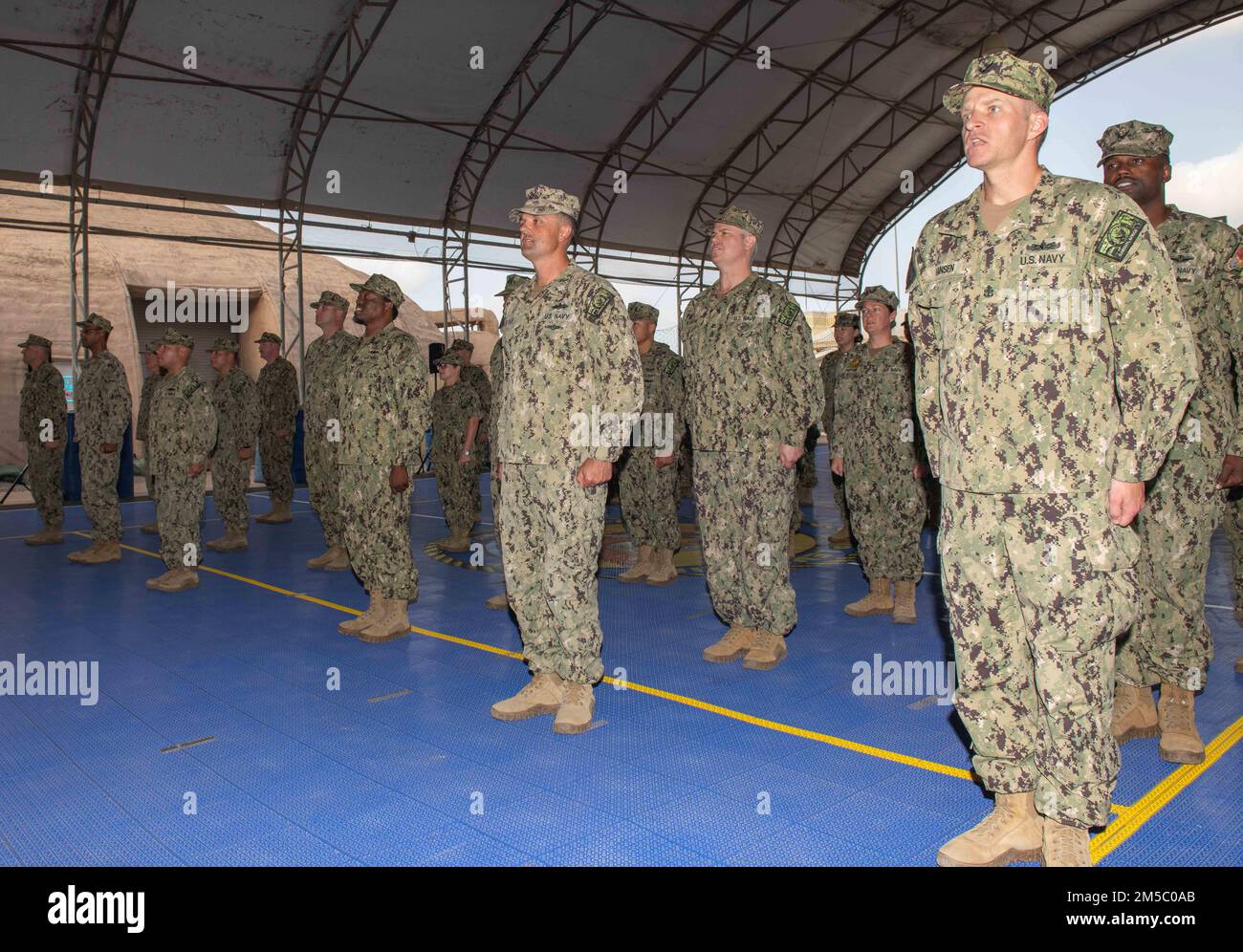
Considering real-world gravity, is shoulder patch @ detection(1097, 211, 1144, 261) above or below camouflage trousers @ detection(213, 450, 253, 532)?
above

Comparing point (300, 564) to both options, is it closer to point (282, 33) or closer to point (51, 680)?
point (51, 680)

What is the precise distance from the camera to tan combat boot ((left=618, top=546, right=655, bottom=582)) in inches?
260

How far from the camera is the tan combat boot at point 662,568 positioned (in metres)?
6.52

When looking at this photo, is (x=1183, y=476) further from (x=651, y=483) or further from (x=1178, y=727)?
(x=651, y=483)

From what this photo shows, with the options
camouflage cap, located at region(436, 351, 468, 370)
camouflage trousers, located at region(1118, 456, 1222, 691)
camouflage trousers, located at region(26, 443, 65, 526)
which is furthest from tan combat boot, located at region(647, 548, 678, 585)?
camouflage trousers, located at region(26, 443, 65, 526)

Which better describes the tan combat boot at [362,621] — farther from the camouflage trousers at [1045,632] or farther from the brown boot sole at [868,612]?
the camouflage trousers at [1045,632]

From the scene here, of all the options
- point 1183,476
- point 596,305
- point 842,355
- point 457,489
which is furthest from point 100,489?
point 1183,476

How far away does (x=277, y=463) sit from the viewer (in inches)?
378

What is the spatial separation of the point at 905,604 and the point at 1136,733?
191 cm

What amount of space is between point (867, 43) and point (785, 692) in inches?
568

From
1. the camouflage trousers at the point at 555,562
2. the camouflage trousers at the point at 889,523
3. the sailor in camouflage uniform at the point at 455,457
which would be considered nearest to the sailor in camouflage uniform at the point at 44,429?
the sailor in camouflage uniform at the point at 455,457

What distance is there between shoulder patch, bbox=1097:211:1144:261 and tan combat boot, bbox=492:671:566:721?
8.35ft

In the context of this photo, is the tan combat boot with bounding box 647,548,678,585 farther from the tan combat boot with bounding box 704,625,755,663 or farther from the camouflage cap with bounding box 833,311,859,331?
the camouflage cap with bounding box 833,311,859,331

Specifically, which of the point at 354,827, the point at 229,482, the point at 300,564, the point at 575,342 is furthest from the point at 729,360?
the point at 229,482
